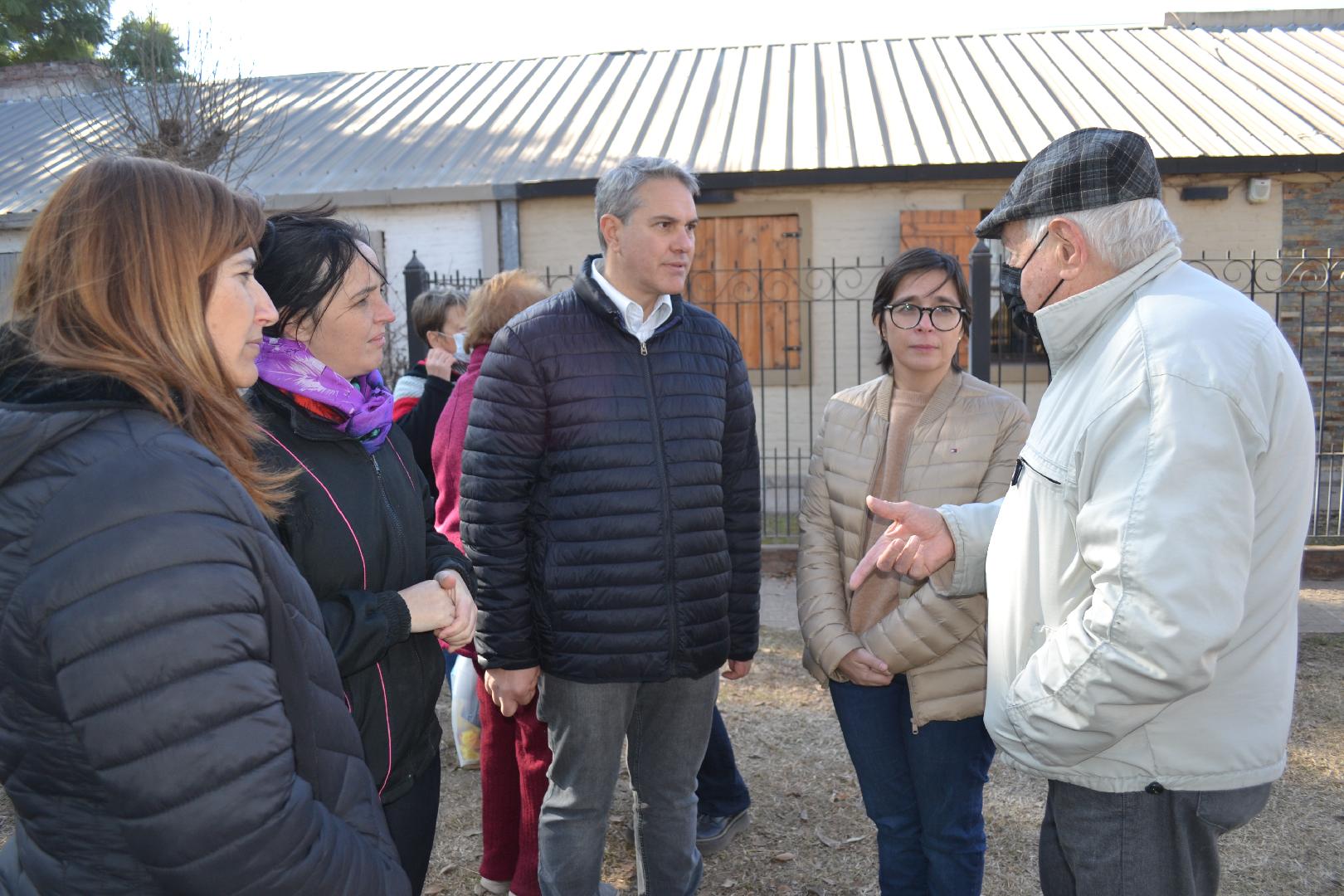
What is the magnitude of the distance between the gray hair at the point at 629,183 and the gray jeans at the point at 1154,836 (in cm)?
175

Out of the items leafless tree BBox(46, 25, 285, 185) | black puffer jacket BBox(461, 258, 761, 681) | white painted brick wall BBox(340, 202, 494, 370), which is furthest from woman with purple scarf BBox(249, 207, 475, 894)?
white painted brick wall BBox(340, 202, 494, 370)

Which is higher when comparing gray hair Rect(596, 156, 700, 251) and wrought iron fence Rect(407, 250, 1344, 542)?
gray hair Rect(596, 156, 700, 251)

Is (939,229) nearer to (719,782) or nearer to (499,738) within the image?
(719,782)

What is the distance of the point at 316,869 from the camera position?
1260 millimetres

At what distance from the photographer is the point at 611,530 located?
8.11 feet

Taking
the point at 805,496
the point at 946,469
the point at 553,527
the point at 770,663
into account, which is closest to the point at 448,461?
the point at 553,527

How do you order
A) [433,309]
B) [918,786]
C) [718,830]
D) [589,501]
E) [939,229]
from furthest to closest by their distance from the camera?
[939,229], [433,309], [718,830], [918,786], [589,501]

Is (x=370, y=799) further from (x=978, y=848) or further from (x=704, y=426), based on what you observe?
(x=978, y=848)

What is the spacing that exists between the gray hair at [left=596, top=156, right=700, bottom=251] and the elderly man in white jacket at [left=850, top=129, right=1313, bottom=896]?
107 centimetres

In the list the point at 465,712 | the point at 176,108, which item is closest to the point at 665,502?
the point at 465,712

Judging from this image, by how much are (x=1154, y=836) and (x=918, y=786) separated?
3.04 ft

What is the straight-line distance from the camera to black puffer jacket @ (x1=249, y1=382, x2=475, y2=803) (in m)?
1.88

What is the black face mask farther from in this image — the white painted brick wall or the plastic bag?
the white painted brick wall

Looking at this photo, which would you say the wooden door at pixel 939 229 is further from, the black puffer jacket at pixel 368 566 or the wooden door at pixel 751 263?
the black puffer jacket at pixel 368 566
